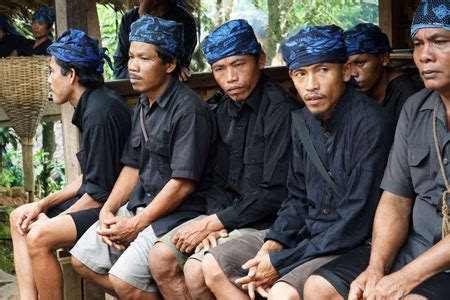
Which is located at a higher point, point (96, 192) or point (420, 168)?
point (420, 168)

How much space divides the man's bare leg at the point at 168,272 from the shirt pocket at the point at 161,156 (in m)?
0.52

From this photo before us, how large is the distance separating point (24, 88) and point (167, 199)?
3593 millimetres

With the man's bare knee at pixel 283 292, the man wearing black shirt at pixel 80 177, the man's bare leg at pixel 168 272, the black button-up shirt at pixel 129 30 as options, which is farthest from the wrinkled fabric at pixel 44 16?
the man's bare knee at pixel 283 292

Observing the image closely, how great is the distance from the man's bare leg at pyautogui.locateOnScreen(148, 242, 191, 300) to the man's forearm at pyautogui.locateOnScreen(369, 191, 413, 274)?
117 centimetres

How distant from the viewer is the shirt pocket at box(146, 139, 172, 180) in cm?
480

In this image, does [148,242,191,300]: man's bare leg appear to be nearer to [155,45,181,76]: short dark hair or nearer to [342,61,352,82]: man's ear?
[155,45,181,76]: short dark hair

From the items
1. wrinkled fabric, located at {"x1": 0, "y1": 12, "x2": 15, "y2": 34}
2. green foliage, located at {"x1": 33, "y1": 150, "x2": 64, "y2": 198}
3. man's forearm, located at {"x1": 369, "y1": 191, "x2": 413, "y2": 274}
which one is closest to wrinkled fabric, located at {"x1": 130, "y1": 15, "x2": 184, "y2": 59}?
man's forearm, located at {"x1": 369, "y1": 191, "x2": 413, "y2": 274}

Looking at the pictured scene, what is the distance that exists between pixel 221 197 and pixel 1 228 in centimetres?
552

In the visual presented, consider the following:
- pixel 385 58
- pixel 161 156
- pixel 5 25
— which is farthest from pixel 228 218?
pixel 5 25

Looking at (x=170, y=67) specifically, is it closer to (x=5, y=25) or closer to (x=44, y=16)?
(x=44, y=16)

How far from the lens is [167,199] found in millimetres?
4684

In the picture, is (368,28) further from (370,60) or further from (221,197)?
(221,197)

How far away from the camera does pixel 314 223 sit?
401 cm

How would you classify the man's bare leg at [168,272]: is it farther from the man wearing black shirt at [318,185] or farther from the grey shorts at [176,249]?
the man wearing black shirt at [318,185]
